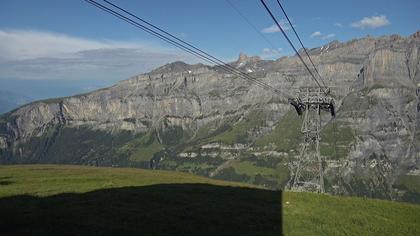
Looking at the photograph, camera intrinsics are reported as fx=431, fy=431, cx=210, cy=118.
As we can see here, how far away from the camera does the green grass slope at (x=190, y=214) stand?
72.9ft

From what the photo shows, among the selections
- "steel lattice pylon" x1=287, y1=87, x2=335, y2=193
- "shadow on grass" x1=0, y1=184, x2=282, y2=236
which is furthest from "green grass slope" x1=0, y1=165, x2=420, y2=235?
"steel lattice pylon" x1=287, y1=87, x2=335, y2=193

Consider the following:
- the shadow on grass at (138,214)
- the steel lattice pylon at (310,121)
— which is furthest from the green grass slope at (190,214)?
the steel lattice pylon at (310,121)

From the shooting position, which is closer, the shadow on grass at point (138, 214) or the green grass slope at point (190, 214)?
the shadow on grass at point (138, 214)

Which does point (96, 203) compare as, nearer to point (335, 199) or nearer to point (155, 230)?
point (155, 230)

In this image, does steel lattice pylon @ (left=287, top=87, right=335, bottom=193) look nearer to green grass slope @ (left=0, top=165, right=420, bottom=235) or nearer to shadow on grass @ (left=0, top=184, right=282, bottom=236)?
green grass slope @ (left=0, top=165, right=420, bottom=235)

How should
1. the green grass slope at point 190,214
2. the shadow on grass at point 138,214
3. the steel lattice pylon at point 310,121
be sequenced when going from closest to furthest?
the shadow on grass at point 138,214 < the green grass slope at point 190,214 < the steel lattice pylon at point 310,121

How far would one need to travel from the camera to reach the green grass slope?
72.9 feet

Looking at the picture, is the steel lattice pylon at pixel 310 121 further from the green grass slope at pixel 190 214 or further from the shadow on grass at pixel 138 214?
the shadow on grass at pixel 138 214

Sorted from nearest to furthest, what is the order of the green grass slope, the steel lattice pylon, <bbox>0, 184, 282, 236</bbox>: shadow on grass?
<bbox>0, 184, 282, 236</bbox>: shadow on grass
the green grass slope
the steel lattice pylon

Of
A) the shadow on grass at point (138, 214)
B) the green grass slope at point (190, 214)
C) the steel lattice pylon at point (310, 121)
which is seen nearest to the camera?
the shadow on grass at point (138, 214)

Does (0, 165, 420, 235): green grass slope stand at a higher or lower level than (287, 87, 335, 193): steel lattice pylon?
lower

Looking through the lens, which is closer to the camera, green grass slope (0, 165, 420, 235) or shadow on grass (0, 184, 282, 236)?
shadow on grass (0, 184, 282, 236)

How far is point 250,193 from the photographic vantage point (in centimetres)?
3938

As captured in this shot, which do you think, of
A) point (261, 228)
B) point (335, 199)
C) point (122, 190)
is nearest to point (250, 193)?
point (335, 199)
